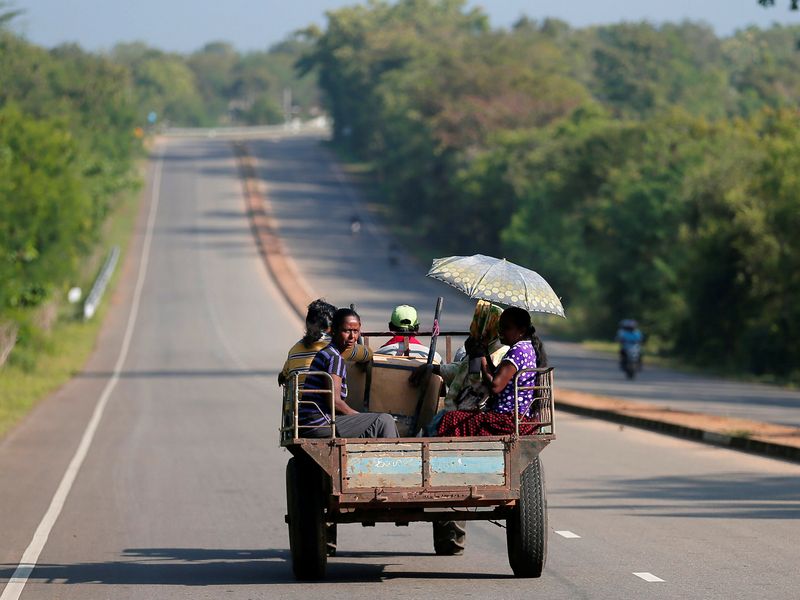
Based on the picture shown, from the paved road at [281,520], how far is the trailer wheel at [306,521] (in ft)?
0.66

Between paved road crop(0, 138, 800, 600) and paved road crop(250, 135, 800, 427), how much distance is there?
6891 mm

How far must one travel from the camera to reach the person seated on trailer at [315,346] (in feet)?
34.9

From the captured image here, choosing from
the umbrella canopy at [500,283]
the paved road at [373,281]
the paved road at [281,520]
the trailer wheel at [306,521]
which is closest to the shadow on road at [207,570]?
the paved road at [281,520]

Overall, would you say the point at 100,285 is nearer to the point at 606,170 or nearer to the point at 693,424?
the point at 606,170

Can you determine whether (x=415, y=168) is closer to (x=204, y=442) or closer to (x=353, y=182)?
(x=353, y=182)

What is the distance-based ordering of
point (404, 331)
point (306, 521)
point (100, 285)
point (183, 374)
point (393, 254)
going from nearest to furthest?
point (306, 521) < point (404, 331) < point (183, 374) < point (100, 285) < point (393, 254)

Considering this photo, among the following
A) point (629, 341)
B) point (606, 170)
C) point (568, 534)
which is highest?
point (606, 170)

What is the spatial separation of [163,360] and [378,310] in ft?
68.1

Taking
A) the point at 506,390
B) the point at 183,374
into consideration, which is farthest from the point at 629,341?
the point at 506,390

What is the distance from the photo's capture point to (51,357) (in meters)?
49.2

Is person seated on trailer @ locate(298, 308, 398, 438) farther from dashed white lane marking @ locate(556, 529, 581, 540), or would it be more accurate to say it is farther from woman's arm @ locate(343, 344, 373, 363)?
dashed white lane marking @ locate(556, 529, 581, 540)

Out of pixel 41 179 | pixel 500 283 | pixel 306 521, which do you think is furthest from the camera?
pixel 41 179

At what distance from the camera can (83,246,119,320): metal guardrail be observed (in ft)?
213

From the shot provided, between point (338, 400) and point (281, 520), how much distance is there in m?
4.02
